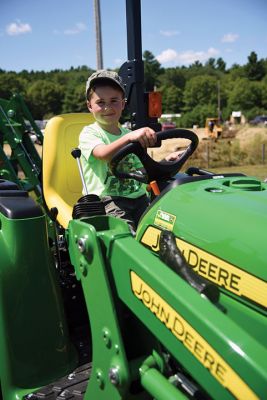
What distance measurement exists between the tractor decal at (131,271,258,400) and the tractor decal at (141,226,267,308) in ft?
0.67

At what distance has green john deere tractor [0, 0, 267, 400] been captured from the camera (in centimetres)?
119

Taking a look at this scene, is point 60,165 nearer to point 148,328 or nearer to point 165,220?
point 165,220

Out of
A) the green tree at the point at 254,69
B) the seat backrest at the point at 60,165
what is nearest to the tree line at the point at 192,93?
the green tree at the point at 254,69

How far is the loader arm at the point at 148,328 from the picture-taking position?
1.10 m

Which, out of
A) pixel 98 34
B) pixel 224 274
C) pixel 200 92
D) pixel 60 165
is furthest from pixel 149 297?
pixel 200 92

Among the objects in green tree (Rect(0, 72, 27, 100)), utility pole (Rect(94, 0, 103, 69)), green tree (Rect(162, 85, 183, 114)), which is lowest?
green tree (Rect(162, 85, 183, 114))

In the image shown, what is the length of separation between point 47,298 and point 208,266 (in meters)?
0.84

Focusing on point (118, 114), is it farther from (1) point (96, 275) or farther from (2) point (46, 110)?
(2) point (46, 110)

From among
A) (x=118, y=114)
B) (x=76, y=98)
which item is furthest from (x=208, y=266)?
(x=76, y=98)

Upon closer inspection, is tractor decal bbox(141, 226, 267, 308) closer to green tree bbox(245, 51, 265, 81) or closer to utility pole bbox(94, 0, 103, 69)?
utility pole bbox(94, 0, 103, 69)

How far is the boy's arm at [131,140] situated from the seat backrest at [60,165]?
2.76 ft

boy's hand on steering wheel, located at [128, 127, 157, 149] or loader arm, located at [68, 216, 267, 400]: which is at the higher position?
boy's hand on steering wheel, located at [128, 127, 157, 149]

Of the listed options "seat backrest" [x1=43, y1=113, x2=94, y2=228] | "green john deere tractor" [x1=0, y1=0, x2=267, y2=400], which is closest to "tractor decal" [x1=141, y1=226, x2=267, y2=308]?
"green john deere tractor" [x1=0, y1=0, x2=267, y2=400]

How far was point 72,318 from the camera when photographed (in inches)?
93.7
